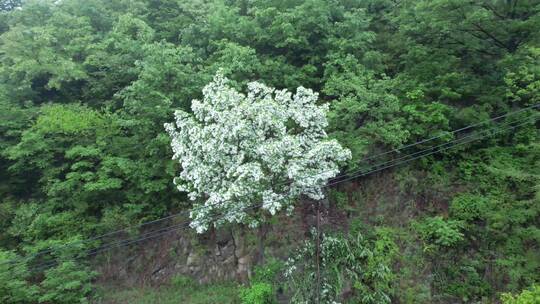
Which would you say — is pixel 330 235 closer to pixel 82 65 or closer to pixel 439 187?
pixel 439 187

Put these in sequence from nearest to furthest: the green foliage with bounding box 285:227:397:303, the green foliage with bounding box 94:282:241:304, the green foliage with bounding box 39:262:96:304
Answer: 1. the green foliage with bounding box 285:227:397:303
2. the green foliage with bounding box 39:262:96:304
3. the green foliage with bounding box 94:282:241:304

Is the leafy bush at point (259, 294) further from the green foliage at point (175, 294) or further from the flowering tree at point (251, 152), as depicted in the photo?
the flowering tree at point (251, 152)

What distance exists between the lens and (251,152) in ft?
34.4


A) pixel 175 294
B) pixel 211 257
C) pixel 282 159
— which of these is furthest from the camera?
pixel 211 257

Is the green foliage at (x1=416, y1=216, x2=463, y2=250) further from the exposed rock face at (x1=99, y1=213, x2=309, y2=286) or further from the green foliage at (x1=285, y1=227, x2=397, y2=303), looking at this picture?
the exposed rock face at (x1=99, y1=213, x2=309, y2=286)

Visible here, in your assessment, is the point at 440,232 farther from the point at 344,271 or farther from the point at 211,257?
the point at 211,257

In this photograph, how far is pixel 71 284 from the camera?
12117 mm

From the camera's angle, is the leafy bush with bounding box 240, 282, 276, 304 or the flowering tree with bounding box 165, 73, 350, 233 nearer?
the flowering tree with bounding box 165, 73, 350, 233

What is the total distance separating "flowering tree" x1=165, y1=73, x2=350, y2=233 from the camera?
10336 millimetres

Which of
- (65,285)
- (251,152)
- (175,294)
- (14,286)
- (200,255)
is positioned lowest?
(175,294)

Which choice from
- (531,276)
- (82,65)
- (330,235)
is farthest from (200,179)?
(82,65)

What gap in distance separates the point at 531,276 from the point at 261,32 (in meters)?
11.6

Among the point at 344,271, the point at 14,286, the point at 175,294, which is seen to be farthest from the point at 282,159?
the point at 14,286

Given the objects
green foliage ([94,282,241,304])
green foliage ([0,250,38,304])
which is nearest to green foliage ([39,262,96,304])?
green foliage ([0,250,38,304])
